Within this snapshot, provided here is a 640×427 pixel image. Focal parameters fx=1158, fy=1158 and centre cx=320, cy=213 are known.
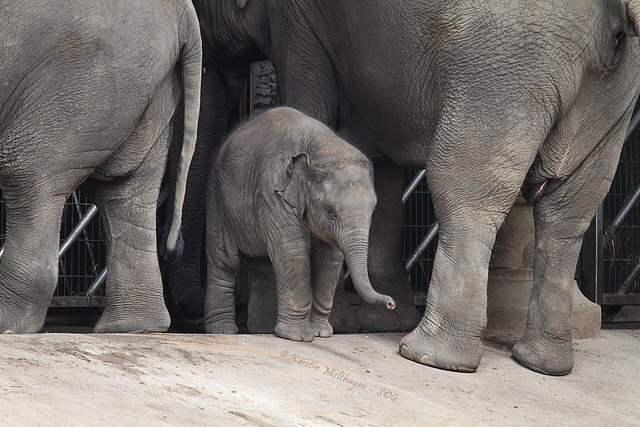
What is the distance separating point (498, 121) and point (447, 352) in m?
1.18

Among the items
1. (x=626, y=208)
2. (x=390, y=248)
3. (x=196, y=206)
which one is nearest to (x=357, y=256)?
(x=390, y=248)

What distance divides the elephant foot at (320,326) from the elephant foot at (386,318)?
950 millimetres

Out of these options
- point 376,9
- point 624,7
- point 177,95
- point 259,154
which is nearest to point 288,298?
point 259,154

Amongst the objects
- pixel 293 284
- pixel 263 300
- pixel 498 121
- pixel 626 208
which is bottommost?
pixel 263 300

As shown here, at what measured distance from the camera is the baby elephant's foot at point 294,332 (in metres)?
5.84

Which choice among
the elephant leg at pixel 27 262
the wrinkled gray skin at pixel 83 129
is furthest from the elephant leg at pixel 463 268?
the elephant leg at pixel 27 262

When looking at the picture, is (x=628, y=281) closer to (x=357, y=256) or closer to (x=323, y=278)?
(x=323, y=278)

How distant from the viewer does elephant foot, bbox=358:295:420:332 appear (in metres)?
7.09

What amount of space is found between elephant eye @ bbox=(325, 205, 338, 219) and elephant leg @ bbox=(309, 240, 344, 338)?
47 cm

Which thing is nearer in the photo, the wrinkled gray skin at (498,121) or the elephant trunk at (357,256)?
the elephant trunk at (357,256)

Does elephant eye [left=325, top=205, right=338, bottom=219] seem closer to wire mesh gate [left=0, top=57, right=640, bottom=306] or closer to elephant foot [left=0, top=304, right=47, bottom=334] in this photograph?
elephant foot [left=0, top=304, right=47, bottom=334]

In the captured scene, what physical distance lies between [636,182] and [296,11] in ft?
11.3

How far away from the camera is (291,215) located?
5906mm

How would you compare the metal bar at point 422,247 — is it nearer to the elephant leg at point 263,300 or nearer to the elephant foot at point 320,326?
the elephant leg at point 263,300
